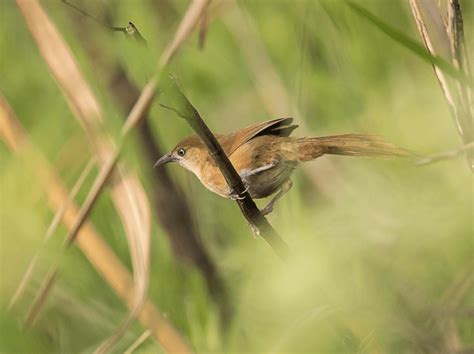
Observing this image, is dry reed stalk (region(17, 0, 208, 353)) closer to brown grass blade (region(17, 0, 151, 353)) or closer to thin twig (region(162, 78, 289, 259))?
brown grass blade (region(17, 0, 151, 353))

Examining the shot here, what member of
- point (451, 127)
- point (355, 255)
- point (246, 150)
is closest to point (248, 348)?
point (355, 255)

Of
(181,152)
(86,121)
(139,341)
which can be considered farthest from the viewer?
(181,152)

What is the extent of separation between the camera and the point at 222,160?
144cm

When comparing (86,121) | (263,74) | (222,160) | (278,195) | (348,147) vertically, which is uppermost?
(86,121)

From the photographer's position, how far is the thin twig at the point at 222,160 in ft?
4.04

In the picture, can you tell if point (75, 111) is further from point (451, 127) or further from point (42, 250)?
point (451, 127)

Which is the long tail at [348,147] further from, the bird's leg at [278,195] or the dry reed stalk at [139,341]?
the dry reed stalk at [139,341]

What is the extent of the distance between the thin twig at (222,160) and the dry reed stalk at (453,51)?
349mm

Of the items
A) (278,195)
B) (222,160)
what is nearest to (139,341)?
(222,160)

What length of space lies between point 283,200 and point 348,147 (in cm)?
21

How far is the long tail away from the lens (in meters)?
1.76

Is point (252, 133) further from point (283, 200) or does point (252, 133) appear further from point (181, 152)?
point (181, 152)

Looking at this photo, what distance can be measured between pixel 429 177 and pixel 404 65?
3.45 feet

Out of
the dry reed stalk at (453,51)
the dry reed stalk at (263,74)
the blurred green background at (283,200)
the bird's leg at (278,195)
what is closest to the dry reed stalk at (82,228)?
the blurred green background at (283,200)
